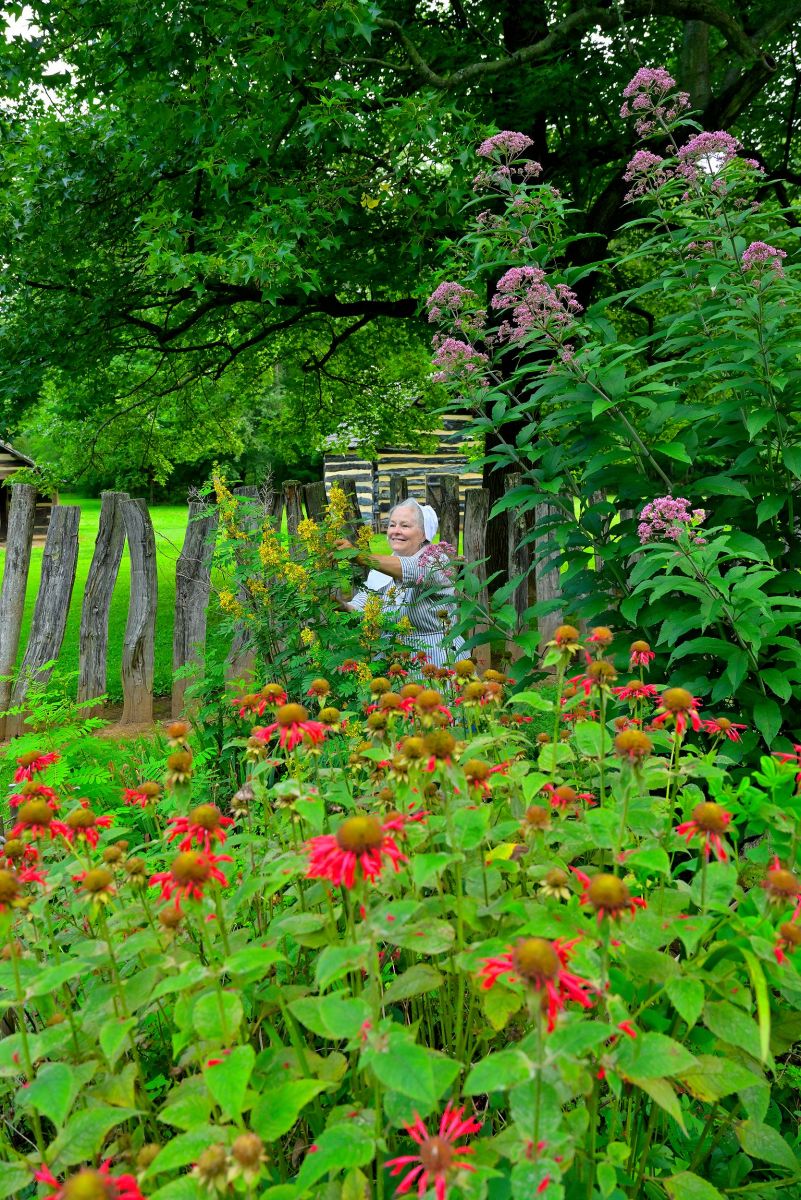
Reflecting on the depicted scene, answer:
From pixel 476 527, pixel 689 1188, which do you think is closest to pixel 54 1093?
pixel 689 1188

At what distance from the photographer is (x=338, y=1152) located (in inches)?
34.4

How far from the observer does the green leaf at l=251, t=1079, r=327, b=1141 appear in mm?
894

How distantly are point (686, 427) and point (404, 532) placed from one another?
1.88 meters

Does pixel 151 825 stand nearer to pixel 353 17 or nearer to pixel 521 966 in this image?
pixel 521 966

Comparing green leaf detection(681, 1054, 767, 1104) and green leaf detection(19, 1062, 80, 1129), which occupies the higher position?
green leaf detection(19, 1062, 80, 1129)

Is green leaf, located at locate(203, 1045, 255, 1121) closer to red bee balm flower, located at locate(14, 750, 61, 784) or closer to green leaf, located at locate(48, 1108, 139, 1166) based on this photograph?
green leaf, located at locate(48, 1108, 139, 1166)

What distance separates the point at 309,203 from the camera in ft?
18.4

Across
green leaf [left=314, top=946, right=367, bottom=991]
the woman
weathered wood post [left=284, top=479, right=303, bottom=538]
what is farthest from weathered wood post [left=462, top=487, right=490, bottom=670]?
green leaf [left=314, top=946, right=367, bottom=991]

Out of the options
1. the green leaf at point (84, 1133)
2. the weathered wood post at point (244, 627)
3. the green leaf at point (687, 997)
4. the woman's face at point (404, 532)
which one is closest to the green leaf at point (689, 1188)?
the green leaf at point (687, 997)

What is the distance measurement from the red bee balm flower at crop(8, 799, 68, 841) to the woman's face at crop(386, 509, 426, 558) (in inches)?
126

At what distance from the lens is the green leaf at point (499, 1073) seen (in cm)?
82

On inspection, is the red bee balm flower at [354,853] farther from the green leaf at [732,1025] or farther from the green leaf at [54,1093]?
the green leaf at [732,1025]

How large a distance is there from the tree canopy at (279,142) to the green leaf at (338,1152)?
3.82m

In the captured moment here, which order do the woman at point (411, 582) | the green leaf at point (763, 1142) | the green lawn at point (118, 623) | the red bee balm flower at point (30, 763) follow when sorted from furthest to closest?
the green lawn at point (118, 623) → the woman at point (411, 582) → the red bee balm flower at point (30, 763) → the green leaf at point (763, 1142)
